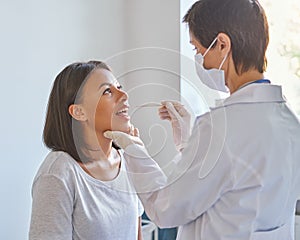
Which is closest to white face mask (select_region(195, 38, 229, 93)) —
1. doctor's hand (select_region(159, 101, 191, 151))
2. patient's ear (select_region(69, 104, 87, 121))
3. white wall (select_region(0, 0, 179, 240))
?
doctor's hand (select_region(159, 101, 191, 151))

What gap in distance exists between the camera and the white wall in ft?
6.50

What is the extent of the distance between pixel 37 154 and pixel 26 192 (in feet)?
0.60

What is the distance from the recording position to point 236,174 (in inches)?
38.9

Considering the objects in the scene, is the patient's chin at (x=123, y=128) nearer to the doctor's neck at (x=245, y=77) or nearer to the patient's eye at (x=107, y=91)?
the patient's eye at (x=107, y=91)

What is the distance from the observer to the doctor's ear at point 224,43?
1054mm

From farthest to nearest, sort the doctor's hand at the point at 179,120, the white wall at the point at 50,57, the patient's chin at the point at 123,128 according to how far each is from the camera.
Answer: the white wall at the point at 50,57 < the patient's chin at the point at 123,128 < the doctor's hand at the point at 179,120

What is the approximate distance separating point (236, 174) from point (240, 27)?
341 millimetres

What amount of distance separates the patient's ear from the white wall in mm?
538

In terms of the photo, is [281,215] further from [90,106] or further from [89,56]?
[89,56]

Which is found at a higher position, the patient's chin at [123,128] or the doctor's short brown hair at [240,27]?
the doctor's short brown hair at [240,27]

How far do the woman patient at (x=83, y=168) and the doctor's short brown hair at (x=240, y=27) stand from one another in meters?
0.42

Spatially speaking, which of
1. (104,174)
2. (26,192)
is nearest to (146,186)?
(104,174)

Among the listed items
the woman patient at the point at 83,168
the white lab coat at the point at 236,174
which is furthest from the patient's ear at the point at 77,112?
the white lab coat at the point at 236,174

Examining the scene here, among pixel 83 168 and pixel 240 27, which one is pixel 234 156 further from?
pixel 83 168
